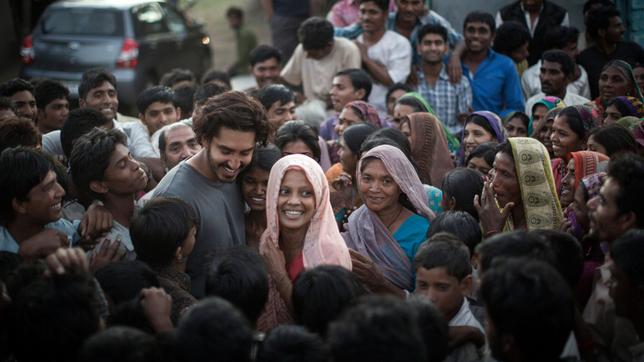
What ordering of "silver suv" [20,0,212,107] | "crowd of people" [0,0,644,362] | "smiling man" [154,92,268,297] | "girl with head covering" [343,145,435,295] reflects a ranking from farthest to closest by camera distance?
"silver suv" [20,0,212,107] → "girl with head covering" [343,145,435,295] → "smiling man" [154,92,268,297] → "crowd of people" [0,0,644,362]

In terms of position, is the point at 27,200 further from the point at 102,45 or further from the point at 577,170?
the point at 102,45

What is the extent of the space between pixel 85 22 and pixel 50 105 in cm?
719

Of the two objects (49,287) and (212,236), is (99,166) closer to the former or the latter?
(212,236)

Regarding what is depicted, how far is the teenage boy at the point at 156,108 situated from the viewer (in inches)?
306

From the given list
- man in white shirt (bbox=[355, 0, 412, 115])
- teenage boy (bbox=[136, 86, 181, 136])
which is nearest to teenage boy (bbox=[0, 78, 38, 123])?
teenage boy (bbox=[136, 86, 181, 136])

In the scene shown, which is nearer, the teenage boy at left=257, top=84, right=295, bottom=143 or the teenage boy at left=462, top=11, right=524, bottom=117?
the teenage boy at left=257, top=84, right=295, bottom=143

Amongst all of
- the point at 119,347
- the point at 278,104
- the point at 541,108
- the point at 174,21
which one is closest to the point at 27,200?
the point at 119,347

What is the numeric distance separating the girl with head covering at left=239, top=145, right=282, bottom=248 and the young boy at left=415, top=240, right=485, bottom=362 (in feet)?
3.82

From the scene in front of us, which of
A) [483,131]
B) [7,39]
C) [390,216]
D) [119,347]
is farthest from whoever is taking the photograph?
[7,39]

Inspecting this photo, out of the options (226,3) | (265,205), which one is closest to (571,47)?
(265,205)

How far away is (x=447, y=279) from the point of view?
166 inches

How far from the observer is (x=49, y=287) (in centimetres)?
347

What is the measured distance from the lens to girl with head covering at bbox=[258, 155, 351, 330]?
4676mm

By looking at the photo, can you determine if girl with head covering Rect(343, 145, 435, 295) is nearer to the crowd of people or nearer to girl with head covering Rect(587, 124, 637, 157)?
the crowd of people
